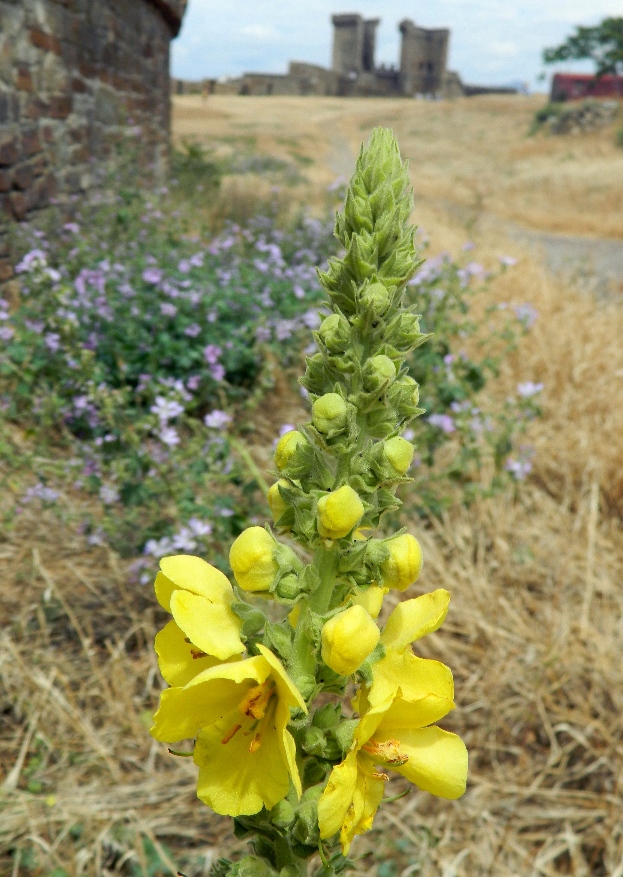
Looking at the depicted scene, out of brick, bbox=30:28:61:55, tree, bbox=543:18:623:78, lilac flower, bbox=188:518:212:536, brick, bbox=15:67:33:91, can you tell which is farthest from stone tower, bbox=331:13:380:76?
lilac flower, bbox=188:518:212:536

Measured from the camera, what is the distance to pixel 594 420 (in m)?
4.27

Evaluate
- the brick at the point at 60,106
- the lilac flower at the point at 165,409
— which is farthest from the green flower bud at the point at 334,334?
the brick at the point at 60,106

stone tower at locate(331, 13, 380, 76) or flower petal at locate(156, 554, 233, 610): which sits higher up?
stone tower at locate(331, 13, 380, 76)

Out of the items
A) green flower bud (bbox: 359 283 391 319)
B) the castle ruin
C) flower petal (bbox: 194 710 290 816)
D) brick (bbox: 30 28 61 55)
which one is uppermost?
the castle ruin

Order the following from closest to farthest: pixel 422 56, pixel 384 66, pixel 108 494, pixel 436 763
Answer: pixel 436 763
pixel 108 494
pixel 422 56
pixel 384 66

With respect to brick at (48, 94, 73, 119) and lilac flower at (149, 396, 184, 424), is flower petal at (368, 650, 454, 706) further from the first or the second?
brick at (48, 94, 73, 119)

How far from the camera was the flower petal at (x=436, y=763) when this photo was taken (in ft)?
2.94

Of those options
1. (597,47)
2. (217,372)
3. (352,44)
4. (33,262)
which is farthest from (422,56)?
(217,372)

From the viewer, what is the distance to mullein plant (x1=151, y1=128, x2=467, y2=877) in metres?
0.84

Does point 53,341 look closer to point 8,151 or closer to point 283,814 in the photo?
point 8,151

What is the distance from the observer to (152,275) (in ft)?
13.3

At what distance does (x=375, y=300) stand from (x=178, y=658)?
0.49m

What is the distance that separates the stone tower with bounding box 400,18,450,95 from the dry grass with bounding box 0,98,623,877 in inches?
1952

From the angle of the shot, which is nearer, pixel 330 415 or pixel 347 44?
pixel 330 415
